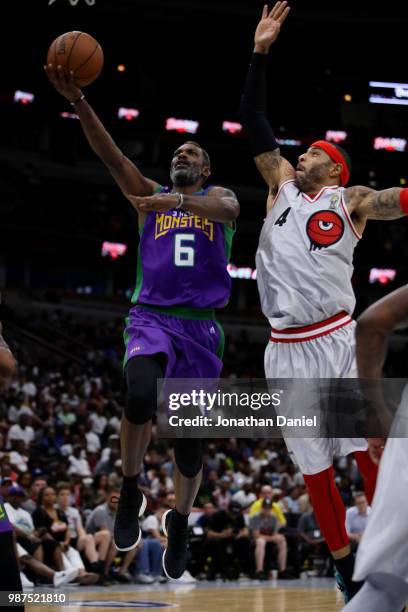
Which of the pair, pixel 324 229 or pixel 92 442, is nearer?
pixel 324 229

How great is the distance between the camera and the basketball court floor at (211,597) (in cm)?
1002

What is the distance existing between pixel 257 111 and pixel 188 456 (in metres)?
2.55

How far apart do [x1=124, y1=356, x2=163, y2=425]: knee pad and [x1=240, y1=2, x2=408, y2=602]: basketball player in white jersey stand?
79cm

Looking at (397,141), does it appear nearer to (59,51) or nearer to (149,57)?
(149,57)

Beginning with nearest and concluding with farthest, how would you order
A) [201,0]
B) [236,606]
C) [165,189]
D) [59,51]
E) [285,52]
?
1. [59,51]
2. [165,189]
3. [236,606]
4. [201,0]
5. [285,52]

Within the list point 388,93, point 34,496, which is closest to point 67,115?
point 388,93

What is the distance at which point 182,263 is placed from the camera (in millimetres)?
6844

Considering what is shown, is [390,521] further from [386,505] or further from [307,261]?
[307,261]

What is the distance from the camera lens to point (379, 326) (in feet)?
10.4

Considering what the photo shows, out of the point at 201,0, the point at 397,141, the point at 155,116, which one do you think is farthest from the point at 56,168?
the point at 397,141

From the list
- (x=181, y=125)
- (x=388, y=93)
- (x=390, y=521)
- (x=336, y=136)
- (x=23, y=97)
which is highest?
(x=388, y=93)

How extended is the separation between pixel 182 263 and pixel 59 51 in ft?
5.63

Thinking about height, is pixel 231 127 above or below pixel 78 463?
above

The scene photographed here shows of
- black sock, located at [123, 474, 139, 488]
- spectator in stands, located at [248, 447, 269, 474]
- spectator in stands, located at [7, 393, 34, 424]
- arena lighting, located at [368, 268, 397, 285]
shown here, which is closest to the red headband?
black sock, located at [123, 474, 139, 488]
